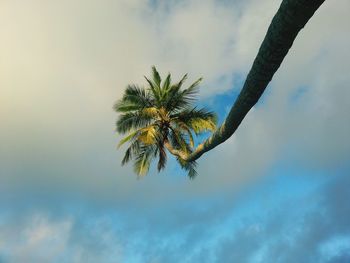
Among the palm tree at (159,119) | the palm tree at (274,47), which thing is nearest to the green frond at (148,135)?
the palm tree at (159,119)

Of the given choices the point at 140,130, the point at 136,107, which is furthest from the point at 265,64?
the point at 136,107

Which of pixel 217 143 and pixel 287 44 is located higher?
pixel 217 143

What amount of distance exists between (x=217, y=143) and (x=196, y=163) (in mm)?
12849

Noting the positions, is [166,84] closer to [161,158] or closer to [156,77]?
[156,77]

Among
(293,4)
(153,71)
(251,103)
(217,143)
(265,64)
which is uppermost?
(153,71)

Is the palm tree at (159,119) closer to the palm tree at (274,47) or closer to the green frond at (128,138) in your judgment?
the green frond at (128,138)

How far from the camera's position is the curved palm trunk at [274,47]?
5.54 metres

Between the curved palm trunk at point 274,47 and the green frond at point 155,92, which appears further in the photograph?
the green frond at point 155,92

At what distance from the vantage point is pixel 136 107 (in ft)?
79.6

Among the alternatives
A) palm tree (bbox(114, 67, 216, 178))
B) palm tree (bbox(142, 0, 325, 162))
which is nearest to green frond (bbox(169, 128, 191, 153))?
palm tree (bbox(114, 67, 216, 178))

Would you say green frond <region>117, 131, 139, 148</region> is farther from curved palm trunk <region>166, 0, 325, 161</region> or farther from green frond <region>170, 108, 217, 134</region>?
curved palm trunk <region>166, 0, 325, 161</region>

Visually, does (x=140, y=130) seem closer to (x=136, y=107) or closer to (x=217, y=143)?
(x=136, y=107)

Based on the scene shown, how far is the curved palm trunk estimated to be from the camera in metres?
5.54

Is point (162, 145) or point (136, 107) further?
point (136, 107)
